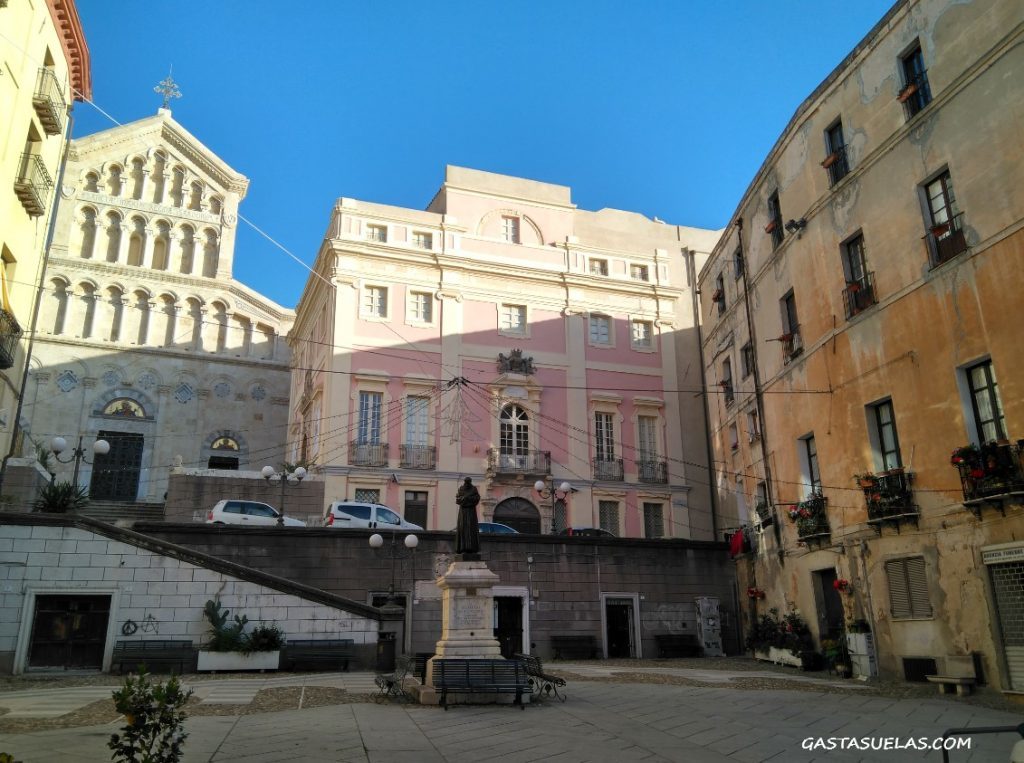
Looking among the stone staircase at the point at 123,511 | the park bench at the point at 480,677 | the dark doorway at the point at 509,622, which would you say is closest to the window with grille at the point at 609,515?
the dark doorway at the point at 509,622

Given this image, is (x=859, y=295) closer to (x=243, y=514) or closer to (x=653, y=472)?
(x=653, y=472)

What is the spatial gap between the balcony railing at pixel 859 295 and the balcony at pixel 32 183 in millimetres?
21232

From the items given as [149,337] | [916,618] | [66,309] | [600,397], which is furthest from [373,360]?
[916,618]

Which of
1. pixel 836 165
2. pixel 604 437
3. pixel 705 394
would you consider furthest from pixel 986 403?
pixel 604 437

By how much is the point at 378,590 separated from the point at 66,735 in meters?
13.3

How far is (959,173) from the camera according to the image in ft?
50.1

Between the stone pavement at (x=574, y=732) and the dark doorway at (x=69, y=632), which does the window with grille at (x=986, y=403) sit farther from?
the dark doorway at (x=69, y=632)

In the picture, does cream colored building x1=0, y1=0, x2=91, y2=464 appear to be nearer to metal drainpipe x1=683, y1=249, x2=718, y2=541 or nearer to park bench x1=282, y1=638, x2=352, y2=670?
park bench x1=282, y1=638, x2=352, y2=670

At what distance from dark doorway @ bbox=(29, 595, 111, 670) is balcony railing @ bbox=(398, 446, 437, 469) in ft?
46.2

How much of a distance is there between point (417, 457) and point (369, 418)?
2.45 meters

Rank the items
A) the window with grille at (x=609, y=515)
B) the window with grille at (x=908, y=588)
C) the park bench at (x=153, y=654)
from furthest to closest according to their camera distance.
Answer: the window with grille at (x=609, y=515) < the park bench at (x=153, y=654) < the window with grille at (x=908, y=588)

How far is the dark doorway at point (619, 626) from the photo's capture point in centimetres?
2464

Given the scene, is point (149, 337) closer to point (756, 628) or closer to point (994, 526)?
point (756, 628)

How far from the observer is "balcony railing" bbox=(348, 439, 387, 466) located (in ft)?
98.7
